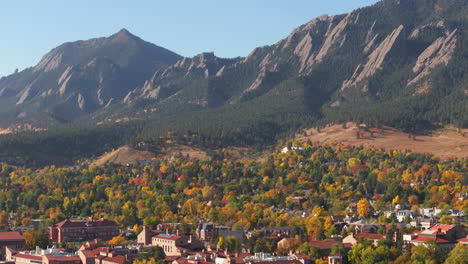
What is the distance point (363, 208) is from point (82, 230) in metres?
52.9

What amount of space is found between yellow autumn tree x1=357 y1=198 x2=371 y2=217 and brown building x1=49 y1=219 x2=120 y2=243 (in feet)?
149

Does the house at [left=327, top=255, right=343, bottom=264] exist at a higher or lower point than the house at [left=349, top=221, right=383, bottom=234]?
lower

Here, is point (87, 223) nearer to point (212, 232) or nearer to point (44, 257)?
point (212, 232)

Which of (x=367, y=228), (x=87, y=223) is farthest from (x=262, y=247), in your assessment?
Answer: (x=87, y=223)

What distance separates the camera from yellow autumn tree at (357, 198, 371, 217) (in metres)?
182

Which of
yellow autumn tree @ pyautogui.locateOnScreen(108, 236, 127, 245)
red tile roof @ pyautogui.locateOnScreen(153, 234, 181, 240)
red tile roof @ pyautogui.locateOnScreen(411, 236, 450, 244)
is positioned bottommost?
yellow autumn tree @ pyautogui.locateOnScreen(108, 236, 127, 245)

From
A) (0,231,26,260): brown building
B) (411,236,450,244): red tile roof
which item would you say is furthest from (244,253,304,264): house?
(0,231,26,260): brown building

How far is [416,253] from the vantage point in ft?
392

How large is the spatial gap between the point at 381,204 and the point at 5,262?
78.5 m

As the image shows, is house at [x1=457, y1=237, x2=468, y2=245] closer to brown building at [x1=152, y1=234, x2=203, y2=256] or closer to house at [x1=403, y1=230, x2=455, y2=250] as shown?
house at [x1=403, y1=230, x2=455, y2=250]

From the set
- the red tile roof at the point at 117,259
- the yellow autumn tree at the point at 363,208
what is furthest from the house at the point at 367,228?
the red tile roof at the point at 117,259

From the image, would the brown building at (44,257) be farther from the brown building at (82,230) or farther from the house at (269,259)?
the house at (269,259)

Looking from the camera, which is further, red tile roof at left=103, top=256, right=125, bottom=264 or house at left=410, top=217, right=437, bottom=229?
house at left=410, top=217, right=437, bottom=229

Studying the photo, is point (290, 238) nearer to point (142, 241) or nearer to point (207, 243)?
point (207, 243)
